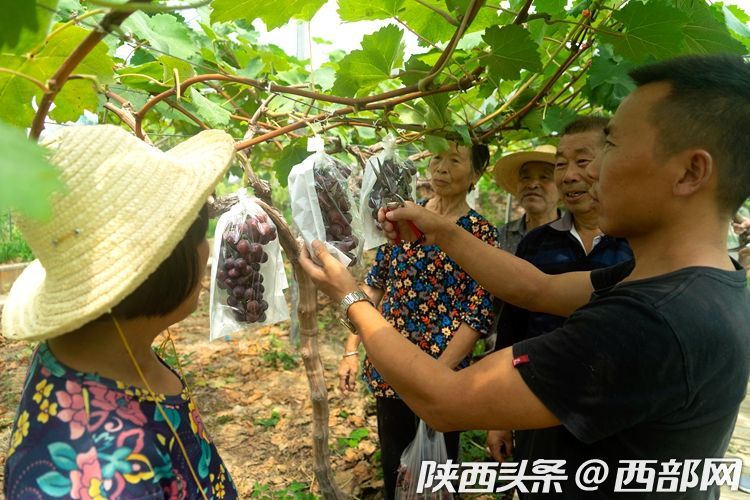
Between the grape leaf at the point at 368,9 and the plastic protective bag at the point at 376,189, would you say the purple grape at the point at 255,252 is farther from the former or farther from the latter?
the grape leaf at the point at 368,9

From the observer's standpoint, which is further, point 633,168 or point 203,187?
point 633,168

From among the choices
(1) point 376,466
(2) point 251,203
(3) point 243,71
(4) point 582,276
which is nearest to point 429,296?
(4) point 582,276

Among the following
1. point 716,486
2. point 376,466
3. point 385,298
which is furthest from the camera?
point 376,466

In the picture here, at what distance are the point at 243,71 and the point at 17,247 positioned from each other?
669 cm

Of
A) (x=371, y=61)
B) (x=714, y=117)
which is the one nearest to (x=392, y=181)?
(x=371, y=61)

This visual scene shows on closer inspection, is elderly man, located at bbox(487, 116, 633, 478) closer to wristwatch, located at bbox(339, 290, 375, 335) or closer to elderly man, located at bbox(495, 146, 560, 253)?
elderly man, located at bbox(495, 146, 560, 253)

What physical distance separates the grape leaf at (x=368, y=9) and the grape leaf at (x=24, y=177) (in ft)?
4.08

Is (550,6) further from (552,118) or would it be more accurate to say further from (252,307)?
(252,307)

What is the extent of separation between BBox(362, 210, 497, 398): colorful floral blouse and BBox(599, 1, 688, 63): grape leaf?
100cm

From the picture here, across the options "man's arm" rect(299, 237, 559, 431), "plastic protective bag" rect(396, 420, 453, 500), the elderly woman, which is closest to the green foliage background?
the elderly woman

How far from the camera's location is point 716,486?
1.19 m

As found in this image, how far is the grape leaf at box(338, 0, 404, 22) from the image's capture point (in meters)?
1.43

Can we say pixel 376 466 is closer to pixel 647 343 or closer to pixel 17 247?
pixel 647 343

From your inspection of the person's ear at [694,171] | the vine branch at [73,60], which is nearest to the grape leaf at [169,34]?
the vine branch at [73,60]
